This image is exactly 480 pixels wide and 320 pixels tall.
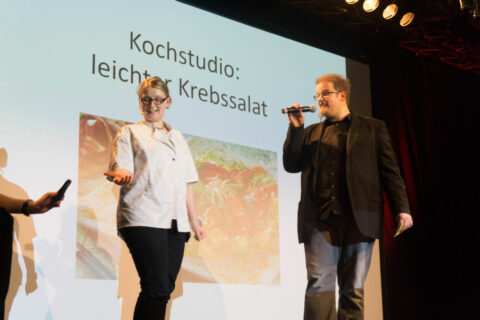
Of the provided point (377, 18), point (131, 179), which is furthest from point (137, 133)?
point (377, 18)

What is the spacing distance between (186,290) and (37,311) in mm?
921

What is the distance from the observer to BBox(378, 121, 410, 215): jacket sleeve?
3.32 metres

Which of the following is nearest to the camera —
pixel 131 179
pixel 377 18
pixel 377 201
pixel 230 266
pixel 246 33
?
pixel 131 179

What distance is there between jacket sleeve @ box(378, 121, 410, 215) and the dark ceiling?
1783 millimetres

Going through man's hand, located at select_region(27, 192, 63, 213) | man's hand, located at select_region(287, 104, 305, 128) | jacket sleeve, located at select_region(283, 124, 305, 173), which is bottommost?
man's hand, located at select_region(27, 192, 63, 213)

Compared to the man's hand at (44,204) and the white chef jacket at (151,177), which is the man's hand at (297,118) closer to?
the white chef jacket at (151,177)

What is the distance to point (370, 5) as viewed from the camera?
520 cm

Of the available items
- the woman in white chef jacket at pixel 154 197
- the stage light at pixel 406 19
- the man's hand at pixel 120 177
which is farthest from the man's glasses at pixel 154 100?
the stage light at pixel 406 19

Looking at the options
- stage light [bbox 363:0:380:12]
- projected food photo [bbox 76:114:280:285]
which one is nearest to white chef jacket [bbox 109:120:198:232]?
projected food photo [bbox 76:114:280:285]

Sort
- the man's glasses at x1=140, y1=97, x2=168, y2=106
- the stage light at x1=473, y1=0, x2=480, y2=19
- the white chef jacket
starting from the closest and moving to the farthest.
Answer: the white chef jacket → the man's glasses at x1=140, y1=97, x2=168, y2=106 → the stage light at x1=473, y1=0, x2=480, y2=19

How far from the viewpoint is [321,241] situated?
3.21 m

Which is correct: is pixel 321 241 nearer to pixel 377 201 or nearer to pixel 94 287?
pixel 377 201

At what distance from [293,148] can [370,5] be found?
2267 mm

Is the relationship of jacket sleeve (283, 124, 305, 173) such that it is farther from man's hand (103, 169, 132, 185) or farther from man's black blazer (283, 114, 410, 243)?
man's hand (103, 169, 132, 185)
